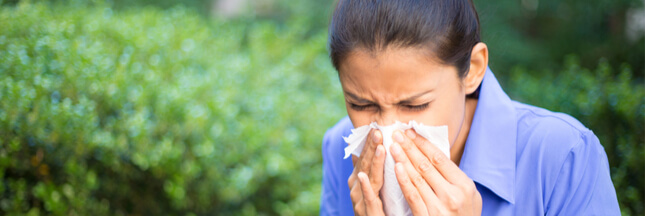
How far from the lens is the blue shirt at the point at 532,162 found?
1702 mm

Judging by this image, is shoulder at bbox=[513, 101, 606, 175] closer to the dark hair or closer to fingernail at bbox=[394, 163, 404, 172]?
the dark hair

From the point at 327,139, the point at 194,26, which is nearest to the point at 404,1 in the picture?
the point at 327,139

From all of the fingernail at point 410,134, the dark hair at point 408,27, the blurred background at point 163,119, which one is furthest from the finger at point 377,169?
the blurred background at point 163,119

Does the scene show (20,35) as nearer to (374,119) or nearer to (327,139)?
(327,139)

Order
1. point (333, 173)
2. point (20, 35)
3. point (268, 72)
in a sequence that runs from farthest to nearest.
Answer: point (268, 72)
point (20, 35)
point (333, 173)

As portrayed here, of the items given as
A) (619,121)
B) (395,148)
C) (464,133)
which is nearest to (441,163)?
(395,148)

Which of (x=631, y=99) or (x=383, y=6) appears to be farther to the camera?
(x=631, y=99)

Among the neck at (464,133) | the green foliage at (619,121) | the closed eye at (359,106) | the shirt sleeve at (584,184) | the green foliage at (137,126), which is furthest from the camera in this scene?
the green foliage at (619,121)

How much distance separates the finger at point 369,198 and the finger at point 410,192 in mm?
112

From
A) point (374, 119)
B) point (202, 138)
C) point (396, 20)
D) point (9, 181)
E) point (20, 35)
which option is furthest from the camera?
point (202, 138)

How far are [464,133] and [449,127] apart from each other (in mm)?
235

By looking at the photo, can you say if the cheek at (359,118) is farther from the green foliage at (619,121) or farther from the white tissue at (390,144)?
the green foliage at (619,121)

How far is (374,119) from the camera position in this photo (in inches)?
71.8

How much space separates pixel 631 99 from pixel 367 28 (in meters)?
2.34
